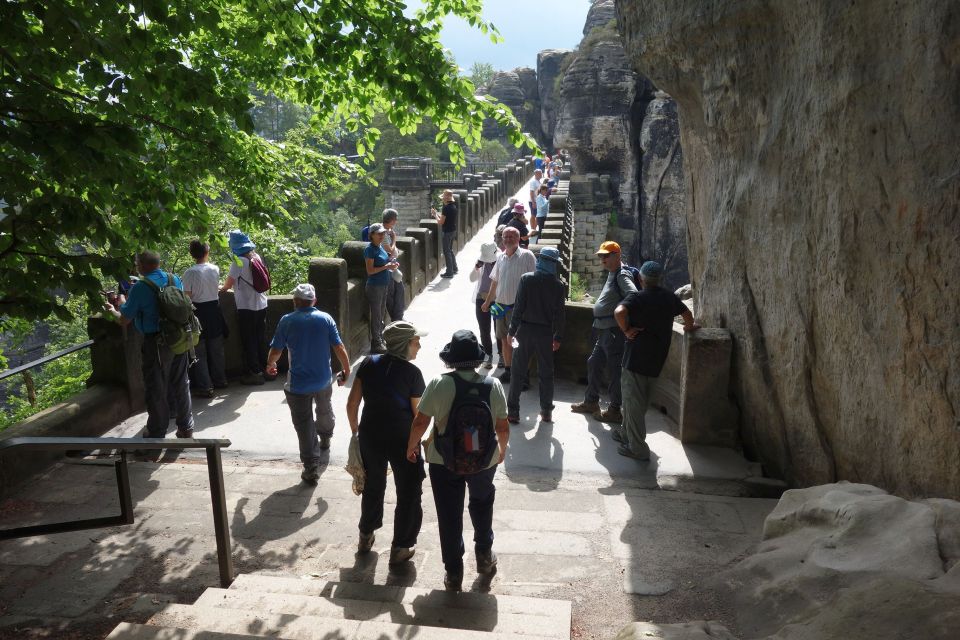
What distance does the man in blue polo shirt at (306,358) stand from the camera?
6.41m

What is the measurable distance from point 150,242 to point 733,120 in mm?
4931

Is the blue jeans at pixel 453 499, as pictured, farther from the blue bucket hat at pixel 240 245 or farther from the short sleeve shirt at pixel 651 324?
the blue bucket hat at pixel 240 245

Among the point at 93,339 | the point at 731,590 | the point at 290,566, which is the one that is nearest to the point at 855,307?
the point at 731,590

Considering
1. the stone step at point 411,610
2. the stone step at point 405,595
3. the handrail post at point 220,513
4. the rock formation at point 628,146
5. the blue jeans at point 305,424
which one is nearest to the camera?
the stone step at point 411,610

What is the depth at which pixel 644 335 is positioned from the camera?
22.5ft

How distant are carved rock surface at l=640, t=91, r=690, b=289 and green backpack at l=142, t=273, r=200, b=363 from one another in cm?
3230

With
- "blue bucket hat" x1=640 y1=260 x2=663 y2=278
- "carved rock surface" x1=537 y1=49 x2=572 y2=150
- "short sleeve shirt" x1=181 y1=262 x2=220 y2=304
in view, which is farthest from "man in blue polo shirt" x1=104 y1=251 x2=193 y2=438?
"carved rock surface" x1=537 y1=49 x2=572 y2=150

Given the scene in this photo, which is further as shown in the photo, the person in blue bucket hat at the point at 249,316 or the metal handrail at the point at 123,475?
the person in blue bucket hat at the point at 249,316

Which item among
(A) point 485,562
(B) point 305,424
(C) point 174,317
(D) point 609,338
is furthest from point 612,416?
(C) point 174,317

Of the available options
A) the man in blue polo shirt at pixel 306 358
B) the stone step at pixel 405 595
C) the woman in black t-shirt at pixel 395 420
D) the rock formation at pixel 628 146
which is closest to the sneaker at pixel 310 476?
the man in blue polo shirt at pixel 306 358

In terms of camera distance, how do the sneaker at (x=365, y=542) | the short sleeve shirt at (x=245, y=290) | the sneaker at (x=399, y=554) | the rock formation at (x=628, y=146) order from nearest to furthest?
1. the sneaker at (x=399, y=554)
2. the sneaker at (x=365, y=542)
3. the short sleeve shirt at (x=245, y=290)
4. the rock formation at (x=628, y=146)

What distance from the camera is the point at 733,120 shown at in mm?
7297

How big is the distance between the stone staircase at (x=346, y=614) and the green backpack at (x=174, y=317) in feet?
9.07

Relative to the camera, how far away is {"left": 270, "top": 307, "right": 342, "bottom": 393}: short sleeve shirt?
640cm
